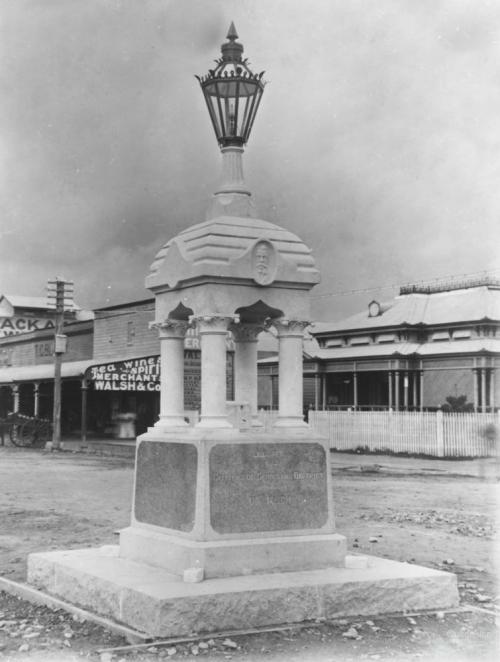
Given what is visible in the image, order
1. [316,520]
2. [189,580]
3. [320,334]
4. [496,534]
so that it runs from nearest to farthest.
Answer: [189,580], [316,520], [496,534], [320,334]

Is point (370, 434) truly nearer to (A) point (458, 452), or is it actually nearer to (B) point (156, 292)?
(A) point (458, 452)

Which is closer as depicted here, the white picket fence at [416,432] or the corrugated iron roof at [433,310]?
the white picket fence at [416,432]

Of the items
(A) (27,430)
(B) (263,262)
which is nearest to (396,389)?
(A) (27,430)

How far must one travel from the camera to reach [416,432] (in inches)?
1106

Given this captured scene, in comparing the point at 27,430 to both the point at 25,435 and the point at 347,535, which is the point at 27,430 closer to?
the point at 25,435

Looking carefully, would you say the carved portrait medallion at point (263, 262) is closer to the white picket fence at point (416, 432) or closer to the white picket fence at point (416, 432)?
the white picket fence at point (416, 432)

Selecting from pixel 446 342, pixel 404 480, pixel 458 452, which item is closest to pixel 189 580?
pixel 404 480

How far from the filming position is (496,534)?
12.7 meters

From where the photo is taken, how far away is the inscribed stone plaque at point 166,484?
25.5 feet

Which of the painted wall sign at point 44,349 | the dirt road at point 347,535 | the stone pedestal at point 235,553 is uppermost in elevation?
the painted wall sign at point 44,349

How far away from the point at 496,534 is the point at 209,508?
21.3 ft

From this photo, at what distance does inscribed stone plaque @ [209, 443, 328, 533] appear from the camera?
7684 millimetres

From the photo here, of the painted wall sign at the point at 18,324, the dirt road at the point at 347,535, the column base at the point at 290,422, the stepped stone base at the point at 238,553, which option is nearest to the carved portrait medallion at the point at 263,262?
the column base at the point at 290,422

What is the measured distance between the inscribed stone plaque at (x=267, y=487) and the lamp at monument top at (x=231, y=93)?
3.02 meters
